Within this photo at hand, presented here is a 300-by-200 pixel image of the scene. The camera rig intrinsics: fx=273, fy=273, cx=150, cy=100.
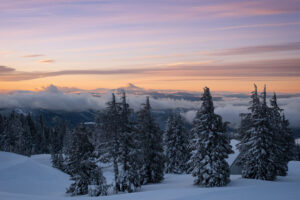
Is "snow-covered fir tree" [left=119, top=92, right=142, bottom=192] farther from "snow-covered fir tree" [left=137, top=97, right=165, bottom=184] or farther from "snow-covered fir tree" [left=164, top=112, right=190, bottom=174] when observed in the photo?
"snow-covered fir tree" [left=164, top=112, right=190, bottom=174]

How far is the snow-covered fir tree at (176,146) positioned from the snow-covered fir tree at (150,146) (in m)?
11.5

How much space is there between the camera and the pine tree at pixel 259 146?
30453 mm

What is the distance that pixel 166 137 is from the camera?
46.9 meters

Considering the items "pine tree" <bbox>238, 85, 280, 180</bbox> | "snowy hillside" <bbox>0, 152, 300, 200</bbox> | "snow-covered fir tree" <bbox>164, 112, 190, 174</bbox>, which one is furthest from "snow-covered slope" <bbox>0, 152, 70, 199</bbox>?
"pine tree" <bbox>238, 85, 280, 180</bbox>

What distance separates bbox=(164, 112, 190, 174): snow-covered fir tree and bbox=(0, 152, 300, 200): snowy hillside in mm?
2891

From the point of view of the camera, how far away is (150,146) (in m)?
34.4

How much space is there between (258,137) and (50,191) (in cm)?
2900

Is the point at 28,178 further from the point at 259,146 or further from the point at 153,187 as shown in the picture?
the point at 259,146

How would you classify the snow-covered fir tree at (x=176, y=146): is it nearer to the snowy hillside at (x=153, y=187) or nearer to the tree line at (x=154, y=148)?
the snowy hillside at (x=153, y=187)

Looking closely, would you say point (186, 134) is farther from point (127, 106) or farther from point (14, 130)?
point (14, 130)

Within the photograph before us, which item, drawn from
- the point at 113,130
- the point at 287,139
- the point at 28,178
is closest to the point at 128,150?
the point at 113,130

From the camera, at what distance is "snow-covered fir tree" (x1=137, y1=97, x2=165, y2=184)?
34.3m

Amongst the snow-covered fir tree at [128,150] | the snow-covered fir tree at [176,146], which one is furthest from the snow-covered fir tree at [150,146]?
Answer: the snow-covered fir tree at [176,146]

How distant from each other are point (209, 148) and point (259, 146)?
636cm
